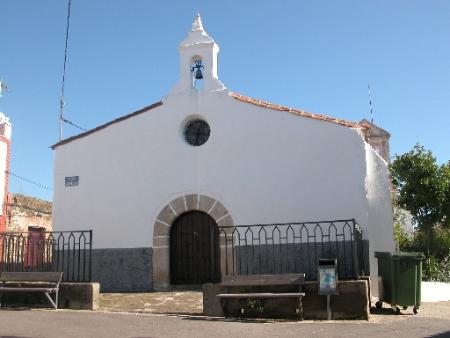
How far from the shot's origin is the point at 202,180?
1118 cm

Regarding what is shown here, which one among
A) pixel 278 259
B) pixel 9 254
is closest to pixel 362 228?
pixel 278 259

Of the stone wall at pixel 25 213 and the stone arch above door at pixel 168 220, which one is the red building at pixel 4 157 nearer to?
the stone wall at pixel 25 213

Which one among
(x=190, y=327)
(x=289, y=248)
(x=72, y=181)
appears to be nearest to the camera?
(x=190, y=327)

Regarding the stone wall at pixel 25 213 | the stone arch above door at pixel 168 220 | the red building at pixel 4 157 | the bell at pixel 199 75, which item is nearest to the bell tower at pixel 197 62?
the bell at pixel 199 75

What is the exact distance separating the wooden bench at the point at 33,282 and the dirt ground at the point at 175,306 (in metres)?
0.94

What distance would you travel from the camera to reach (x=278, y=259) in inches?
405

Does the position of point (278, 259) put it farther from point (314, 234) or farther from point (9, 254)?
point (9, 254)

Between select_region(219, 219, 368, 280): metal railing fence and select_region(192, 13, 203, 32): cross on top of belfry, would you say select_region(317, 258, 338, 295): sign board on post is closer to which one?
select_region(219, 219, 368, 280): metal railing fence

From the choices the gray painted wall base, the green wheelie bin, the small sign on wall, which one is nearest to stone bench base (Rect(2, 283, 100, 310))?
the gray painted wall base

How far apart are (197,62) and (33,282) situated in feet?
20.1

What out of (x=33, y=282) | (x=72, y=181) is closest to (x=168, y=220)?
(x=72, y=181)

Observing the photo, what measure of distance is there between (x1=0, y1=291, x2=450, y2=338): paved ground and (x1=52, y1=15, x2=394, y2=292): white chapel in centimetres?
194

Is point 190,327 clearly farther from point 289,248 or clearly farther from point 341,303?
point 289,248

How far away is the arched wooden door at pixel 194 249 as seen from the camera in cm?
1102
